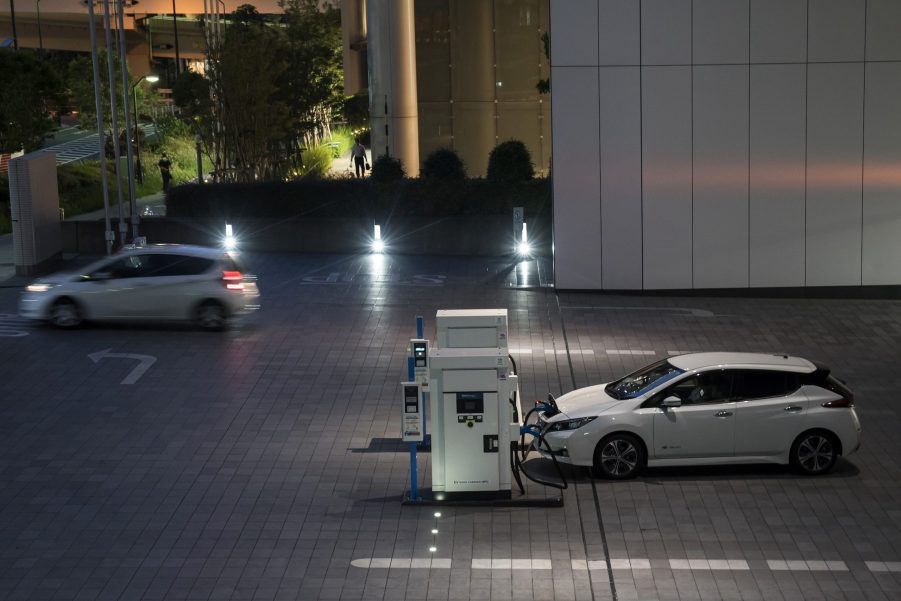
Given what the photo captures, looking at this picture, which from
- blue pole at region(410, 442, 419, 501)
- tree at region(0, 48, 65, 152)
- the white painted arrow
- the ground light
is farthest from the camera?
tree at region(0, 48, 65, 152)

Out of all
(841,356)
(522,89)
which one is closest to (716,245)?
(841,356)

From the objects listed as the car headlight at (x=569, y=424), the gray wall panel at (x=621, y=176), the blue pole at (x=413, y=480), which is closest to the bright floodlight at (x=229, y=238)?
the gray wall panel at (x=621, y=176)

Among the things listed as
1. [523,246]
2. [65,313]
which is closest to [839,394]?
[65,313]

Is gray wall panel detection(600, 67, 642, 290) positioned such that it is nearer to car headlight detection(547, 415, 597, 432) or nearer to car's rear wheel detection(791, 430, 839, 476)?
car's rear wheel detection(791, 430, 839, 476)

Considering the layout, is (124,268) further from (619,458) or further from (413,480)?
(619,458)

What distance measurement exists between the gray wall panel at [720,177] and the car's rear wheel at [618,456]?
12.7 metres

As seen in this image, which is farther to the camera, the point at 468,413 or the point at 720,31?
the point at 720,31

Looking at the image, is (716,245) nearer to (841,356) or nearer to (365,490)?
(841,356)

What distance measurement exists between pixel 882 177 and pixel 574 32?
7089mm

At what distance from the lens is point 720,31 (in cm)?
2542

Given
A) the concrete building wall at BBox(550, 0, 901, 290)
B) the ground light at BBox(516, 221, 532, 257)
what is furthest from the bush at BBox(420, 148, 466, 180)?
the concrete building wall at BBox(550, 0, 901, 290)

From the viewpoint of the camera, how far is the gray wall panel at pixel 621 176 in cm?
2562

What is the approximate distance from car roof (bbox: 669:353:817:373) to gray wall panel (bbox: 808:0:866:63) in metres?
12.7

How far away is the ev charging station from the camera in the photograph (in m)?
12.9
